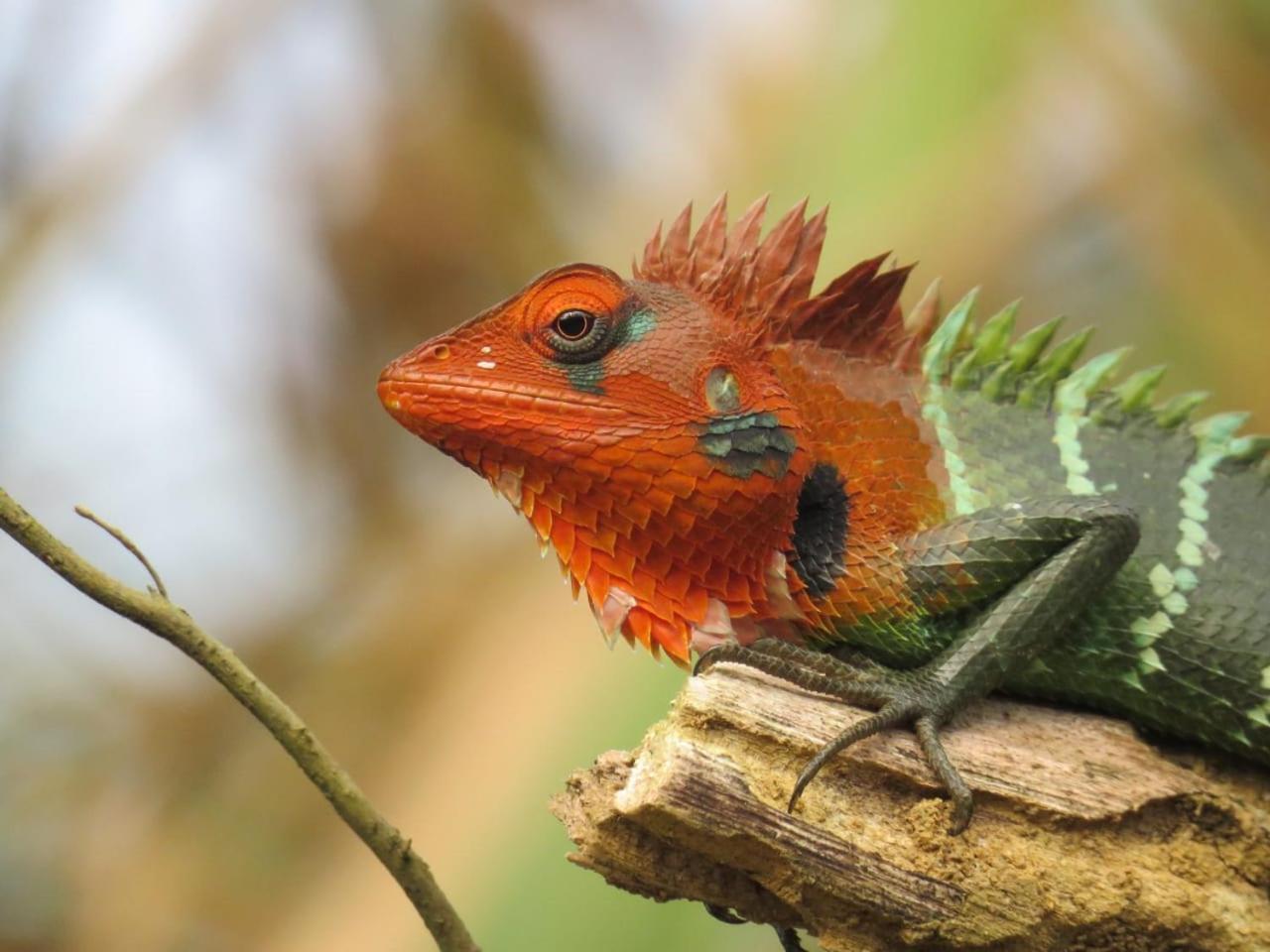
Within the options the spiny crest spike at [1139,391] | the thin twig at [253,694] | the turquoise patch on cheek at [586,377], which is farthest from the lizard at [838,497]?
the thin twig at [253,694]

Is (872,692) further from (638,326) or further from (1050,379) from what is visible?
(1050,379)

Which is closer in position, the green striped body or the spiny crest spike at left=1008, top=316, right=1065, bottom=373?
the green striped body

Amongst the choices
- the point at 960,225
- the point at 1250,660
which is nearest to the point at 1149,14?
the point at 960,225

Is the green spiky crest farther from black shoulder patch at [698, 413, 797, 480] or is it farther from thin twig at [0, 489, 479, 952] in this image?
thin twig at [0, 489, 479, 952]

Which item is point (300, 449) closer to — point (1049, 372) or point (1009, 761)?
point (1049, 372)

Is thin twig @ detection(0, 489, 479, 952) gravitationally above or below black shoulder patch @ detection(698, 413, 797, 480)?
below

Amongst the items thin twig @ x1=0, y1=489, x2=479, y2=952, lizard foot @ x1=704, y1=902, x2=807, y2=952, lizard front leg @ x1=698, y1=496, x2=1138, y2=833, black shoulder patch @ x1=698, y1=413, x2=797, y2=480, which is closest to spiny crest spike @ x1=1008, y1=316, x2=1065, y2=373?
lizard front leg @ x1=698, y1=496, x2=1138, y2=833

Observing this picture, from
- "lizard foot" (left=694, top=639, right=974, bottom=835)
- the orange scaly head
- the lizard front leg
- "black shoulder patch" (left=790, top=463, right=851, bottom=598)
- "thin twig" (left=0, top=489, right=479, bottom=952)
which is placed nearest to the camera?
"thin twig" (left=0, top=489, right=479, bottom=952)

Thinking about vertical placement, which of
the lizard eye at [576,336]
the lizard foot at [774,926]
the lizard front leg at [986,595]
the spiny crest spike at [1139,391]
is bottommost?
the lizard foot at [774,926]

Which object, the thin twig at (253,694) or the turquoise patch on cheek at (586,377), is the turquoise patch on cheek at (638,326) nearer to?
the turquoise patch on cheek at (586,377)
